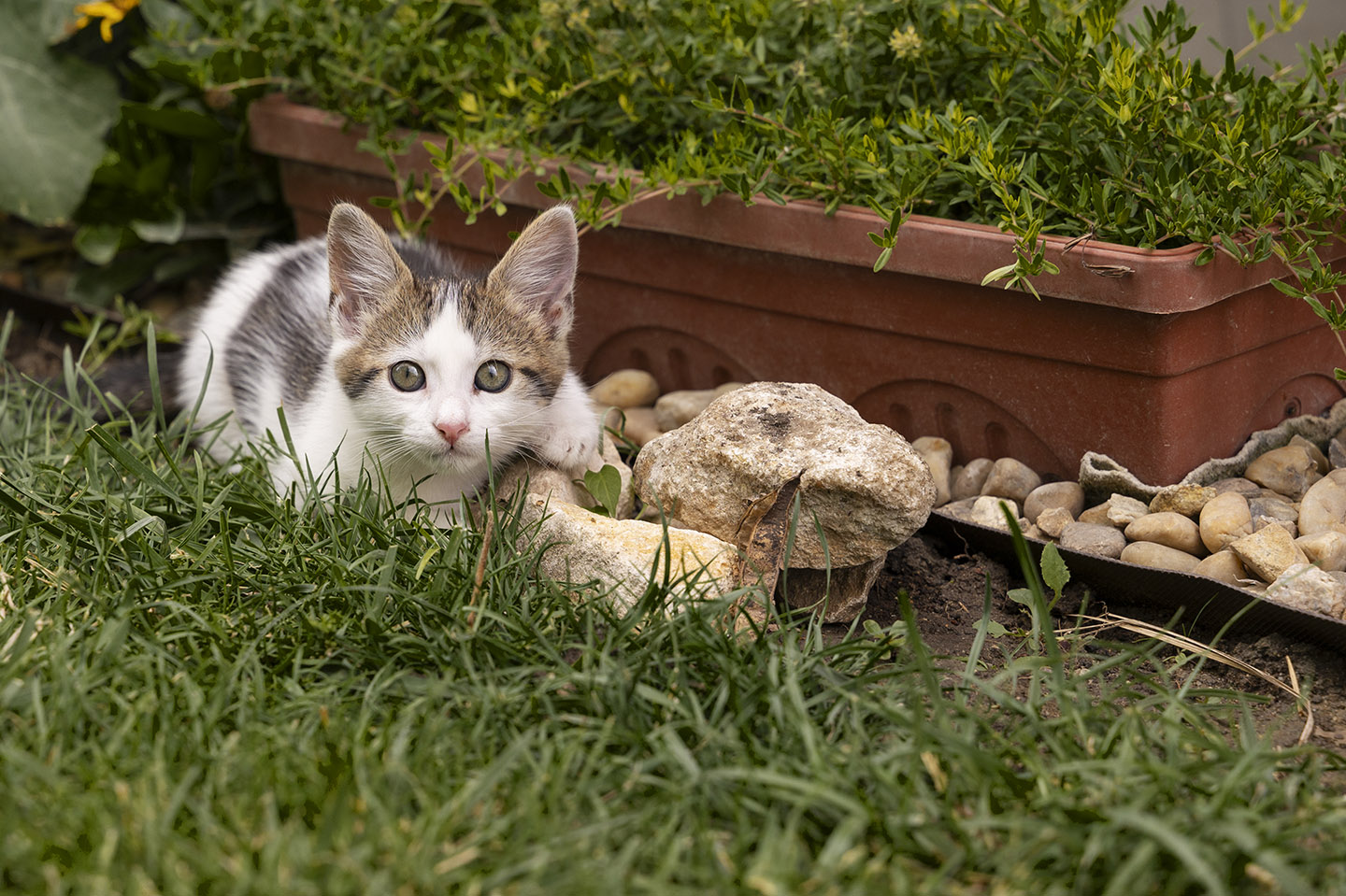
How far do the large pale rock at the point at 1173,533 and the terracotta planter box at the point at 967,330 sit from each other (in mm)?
163

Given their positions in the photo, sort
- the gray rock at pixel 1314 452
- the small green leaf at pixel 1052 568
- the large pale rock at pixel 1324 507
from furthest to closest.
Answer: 1. the gray rock at pixel 1314 452
2. the large pale rock at pixel 1324 507
3. the small green leaf at pixel 1052 568

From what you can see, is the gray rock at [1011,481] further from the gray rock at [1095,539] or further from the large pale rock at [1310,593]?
the large pale rock at [1310,593]

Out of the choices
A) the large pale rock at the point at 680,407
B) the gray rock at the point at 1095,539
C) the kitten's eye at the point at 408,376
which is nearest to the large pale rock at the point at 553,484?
the kitten's eye at the point at 408,376

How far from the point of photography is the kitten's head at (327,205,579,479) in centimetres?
234

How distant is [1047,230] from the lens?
8.23ft

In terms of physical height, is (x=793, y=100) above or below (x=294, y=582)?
above

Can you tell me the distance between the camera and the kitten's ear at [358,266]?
2385mm

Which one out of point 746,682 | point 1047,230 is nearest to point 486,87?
point 1047,230

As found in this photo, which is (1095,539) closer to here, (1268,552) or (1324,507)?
(1268,552)

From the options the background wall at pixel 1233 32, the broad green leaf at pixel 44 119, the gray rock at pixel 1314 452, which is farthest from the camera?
the broad green leaf at pixel 44 119

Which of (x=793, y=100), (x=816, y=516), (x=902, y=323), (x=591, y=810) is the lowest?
(x=591, y=810)

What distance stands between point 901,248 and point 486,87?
1345 millimetres

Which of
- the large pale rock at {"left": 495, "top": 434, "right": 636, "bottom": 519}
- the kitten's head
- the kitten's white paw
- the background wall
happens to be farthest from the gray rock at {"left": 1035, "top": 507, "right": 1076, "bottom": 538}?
the background wall

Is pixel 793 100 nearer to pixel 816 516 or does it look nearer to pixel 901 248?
pixel 901 248
